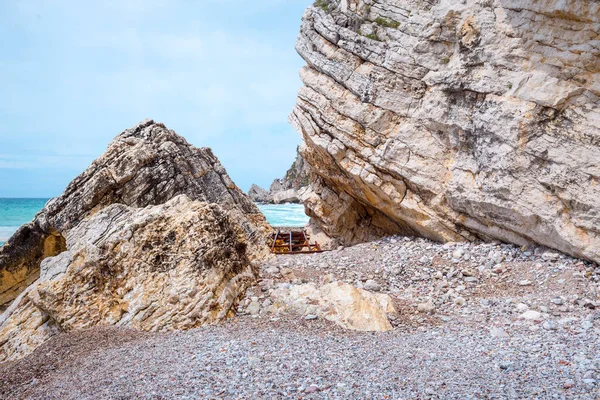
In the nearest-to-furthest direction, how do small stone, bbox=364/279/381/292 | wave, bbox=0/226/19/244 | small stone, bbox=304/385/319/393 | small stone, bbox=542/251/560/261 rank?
small stone, bbox=304/385/319/393 < small stone, bbox=542/251/560/261 < small stone, bbox=364/279/381/292 < wave, bbox=0/226/19/244

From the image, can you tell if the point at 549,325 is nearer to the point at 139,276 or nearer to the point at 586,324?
the point at 586,324

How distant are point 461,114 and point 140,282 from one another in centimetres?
1060

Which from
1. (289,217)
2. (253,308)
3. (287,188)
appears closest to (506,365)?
(253,308)

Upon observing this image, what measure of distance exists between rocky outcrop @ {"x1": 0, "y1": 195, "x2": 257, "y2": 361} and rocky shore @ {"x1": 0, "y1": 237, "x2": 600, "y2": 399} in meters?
0.51

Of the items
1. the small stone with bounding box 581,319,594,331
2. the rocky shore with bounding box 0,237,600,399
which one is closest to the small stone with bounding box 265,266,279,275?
the rocky shore with bounding box 0,237,600,399

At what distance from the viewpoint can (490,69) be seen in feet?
37.3

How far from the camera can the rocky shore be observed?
4.96m

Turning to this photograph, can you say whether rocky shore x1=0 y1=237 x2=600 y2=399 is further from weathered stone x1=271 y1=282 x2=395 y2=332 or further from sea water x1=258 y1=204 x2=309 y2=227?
sea water x1=258 y1=204 x2=309 y2=227

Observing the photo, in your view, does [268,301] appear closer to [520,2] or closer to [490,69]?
[490,69]

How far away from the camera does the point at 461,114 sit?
12.3m

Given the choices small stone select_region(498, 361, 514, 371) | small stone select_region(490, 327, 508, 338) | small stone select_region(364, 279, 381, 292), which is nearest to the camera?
small stone select_region(498, 361, 514, 371)

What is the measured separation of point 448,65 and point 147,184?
1166 centimetres

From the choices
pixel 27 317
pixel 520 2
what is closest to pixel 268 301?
pixel 27 317

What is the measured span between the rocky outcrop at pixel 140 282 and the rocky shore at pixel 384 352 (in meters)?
0.51
